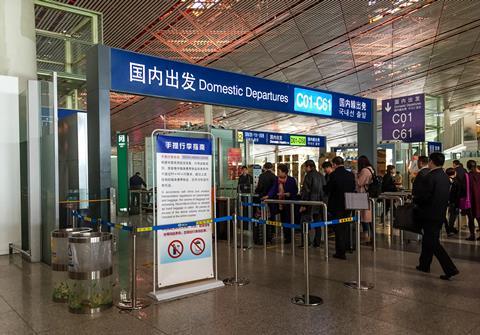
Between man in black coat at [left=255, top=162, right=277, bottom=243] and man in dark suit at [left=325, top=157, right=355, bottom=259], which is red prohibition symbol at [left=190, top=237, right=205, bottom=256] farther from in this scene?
man in black coat at [left=255, top=162, right=277, bottom=243]

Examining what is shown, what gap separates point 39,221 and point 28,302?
273 centimetres

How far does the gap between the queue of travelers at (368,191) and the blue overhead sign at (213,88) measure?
1.32 m

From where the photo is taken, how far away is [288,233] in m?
8.46

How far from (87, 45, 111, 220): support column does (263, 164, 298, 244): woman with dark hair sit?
370 centimetres

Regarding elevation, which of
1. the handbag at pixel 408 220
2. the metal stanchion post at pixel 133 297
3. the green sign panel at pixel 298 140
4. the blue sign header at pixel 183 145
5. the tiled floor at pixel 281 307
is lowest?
the tiled floor at pixel 281 307

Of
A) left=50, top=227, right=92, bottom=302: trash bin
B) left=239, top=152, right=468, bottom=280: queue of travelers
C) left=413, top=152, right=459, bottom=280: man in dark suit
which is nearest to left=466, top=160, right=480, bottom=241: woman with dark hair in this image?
left=239, top=152, right=468, bottom=280: queue of travelers

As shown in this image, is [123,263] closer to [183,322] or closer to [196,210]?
[196,210]

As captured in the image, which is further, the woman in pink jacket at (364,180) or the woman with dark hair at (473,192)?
the woman with dark hair at (473,192)

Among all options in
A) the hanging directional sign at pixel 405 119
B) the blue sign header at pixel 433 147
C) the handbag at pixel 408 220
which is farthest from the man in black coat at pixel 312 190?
the blue sign header at pixel 433 147

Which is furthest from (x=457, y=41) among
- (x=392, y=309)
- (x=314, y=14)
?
(x=392, y=309)

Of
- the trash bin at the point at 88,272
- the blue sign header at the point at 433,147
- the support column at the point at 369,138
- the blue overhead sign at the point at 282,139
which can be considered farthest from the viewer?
the blue overhead sign at the point at 282,139

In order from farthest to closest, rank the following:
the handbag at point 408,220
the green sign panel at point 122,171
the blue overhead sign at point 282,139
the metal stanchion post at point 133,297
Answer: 1. the blue overhead sign at point 282,139
2. the green sign panel at point 122,171
3. the handbag at point 408,220
4. the metal stanchion post at point 133,297

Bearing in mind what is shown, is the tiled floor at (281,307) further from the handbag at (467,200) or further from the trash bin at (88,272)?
the handbag at (467,200)

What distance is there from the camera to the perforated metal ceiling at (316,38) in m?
11.8
